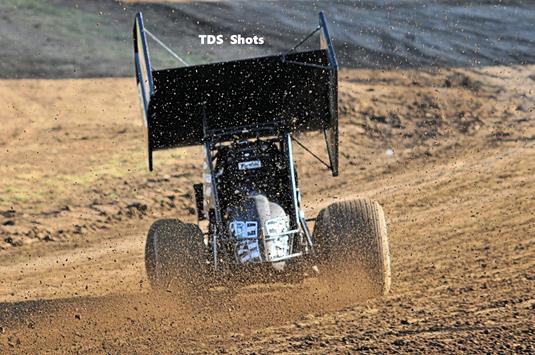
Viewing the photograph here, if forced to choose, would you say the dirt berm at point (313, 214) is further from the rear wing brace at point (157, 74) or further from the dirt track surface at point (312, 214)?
the rear wing brace at point (157, 74)

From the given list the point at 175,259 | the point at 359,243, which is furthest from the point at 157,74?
the point at 359,243

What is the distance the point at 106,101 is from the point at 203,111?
431 inches

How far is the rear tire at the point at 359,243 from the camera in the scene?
31.3 feet

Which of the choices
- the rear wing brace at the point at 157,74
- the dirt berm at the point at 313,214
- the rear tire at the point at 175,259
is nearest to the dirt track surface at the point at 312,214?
the dirt berm at the point at 313,214

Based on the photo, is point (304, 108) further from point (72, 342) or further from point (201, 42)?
point (201, 42)

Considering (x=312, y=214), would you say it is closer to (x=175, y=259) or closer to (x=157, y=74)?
(x=157, y=74)

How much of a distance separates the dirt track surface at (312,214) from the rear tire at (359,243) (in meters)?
0.26

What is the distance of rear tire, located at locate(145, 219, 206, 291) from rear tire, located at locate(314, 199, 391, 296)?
112 centimetres

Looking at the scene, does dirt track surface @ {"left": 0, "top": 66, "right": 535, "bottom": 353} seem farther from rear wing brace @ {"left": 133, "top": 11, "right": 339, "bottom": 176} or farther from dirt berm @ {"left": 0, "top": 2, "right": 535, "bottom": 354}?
rear wing brace @ {"left": 133, "top": 11, "right": 339, "bottom": 176}

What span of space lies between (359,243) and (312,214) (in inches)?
219

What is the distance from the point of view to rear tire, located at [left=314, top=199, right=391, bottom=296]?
955 centimetres

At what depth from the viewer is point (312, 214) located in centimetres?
1512

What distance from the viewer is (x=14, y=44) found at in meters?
24.0

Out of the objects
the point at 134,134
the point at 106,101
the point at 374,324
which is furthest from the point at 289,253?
the point at 106,101
